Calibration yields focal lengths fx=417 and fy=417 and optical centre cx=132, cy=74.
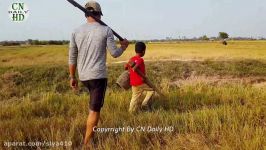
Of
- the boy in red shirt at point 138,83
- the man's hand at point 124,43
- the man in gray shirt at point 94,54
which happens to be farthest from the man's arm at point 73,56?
the boy in red shirt at point 138,83

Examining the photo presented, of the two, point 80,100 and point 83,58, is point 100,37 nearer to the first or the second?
point 83,58

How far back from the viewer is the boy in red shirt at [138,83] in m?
7.14

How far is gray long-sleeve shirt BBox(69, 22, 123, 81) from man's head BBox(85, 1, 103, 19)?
0.13 m

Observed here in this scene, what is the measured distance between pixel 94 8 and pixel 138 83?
2.46m

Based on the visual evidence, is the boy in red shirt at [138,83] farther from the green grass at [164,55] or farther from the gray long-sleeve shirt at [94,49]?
the green grass at [164,55]

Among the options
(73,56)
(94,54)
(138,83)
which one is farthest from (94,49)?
(138,83)

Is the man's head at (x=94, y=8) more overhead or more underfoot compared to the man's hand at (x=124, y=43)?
more overhead

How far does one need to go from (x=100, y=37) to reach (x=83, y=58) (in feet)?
1.10

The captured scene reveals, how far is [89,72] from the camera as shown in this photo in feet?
16.6

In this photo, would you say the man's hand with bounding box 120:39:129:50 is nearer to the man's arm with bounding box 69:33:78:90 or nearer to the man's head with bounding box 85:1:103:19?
the man's head with bounding box 85:1:103:19

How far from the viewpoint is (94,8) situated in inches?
204

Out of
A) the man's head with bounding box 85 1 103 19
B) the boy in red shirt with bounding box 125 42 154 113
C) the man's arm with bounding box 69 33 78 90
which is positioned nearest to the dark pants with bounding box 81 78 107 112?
the man's arm with bounding box 69 33 78 90

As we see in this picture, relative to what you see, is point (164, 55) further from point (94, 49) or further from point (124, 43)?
point (94, 49)

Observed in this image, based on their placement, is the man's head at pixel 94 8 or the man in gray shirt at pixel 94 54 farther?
the man's head at pixel 94 8
